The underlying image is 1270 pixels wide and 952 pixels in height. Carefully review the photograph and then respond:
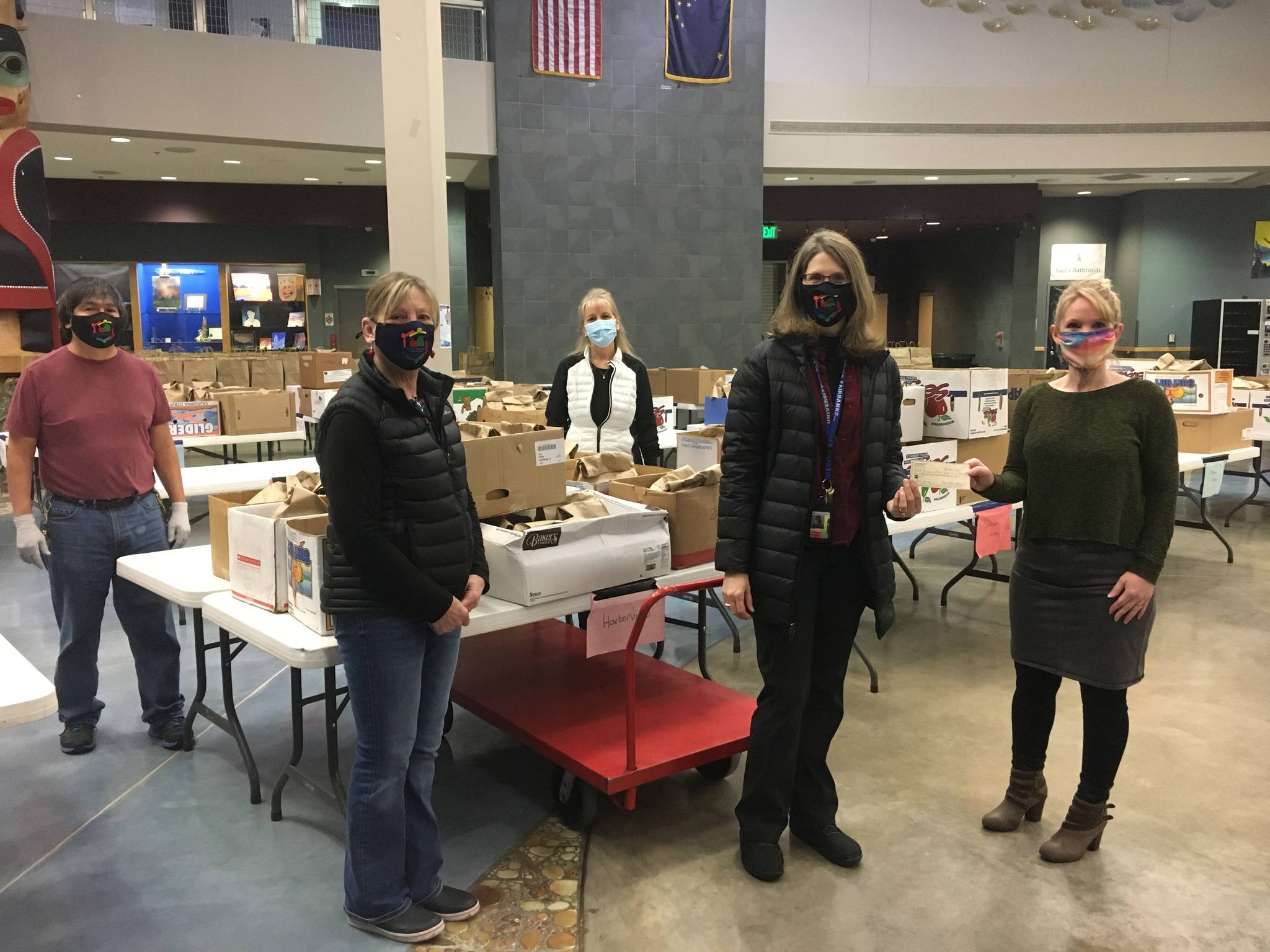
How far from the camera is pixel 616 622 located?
111 inches

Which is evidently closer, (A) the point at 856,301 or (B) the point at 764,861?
(A) the point at 856,301

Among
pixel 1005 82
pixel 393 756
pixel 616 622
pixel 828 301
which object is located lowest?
pixel 393 756

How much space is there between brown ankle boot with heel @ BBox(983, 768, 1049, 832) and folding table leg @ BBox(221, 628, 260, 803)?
2300 mm

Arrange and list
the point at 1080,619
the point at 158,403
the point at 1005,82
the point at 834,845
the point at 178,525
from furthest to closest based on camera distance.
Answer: the point at 1005,82
the point at 178,525
the point at 158,403
the point at 834,845
the point at 1080,619

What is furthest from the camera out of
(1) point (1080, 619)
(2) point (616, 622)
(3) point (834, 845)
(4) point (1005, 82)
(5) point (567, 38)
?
(4) point (1005, 82)

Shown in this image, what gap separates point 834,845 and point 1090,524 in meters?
1.13

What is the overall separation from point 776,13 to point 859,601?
1295 centimetres

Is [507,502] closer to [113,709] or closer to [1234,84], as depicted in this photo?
[113,709]

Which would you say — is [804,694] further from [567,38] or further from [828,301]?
[567,38]

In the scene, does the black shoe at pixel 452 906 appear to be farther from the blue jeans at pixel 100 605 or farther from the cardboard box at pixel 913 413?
the cardboard box at pixel 913 413

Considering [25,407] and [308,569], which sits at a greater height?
[25,407]

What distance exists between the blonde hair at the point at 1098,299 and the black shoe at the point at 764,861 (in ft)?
5.35

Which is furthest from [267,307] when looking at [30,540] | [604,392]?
[30,540]

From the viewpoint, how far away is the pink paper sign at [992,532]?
3.89 m
